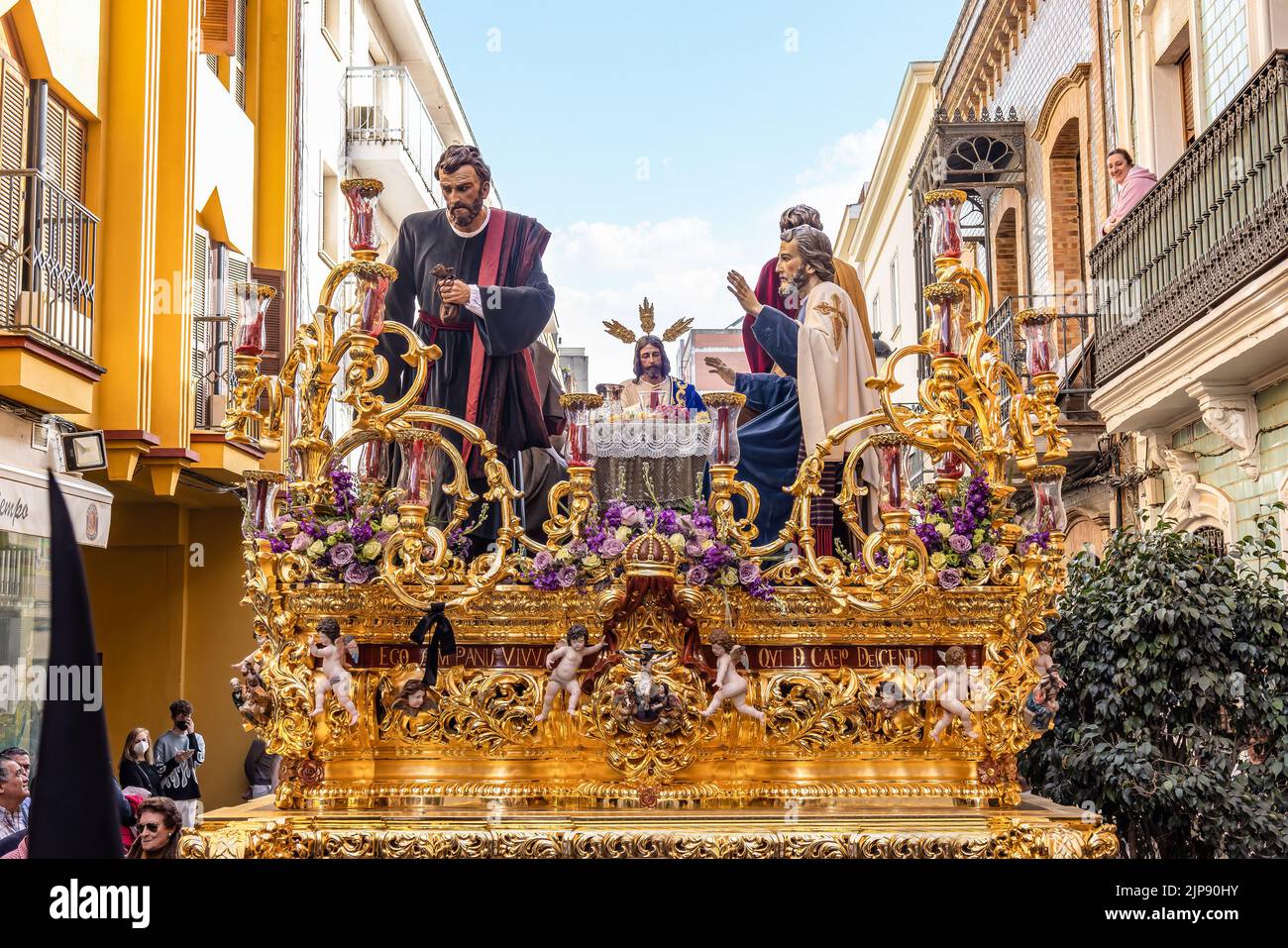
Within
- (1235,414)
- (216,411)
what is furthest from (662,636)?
(216,411)

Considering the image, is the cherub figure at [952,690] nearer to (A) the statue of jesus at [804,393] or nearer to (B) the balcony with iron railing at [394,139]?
(A) the statue of jesus at [804,393]

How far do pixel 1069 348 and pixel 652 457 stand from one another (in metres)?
8.98

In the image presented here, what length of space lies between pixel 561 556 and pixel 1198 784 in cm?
320

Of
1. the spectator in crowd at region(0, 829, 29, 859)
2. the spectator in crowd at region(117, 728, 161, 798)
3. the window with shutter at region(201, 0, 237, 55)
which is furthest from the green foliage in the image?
the window with shutter at region(201, 0, 237, 55)

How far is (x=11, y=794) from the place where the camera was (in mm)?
6387

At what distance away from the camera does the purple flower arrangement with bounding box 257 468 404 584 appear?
5.39m

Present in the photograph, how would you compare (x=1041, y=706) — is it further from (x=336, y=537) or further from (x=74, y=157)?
(x=74, y=157)

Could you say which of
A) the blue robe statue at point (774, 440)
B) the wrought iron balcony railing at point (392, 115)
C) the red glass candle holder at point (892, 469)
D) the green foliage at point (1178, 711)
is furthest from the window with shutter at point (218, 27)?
the green foliage at point (1178, 711)

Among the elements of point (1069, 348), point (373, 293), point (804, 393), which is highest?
point (1069, 348)

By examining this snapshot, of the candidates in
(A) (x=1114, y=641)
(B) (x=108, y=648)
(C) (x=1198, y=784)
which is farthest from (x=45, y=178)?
(C) (x=1198, y=784)

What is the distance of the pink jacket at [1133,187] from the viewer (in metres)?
11.0

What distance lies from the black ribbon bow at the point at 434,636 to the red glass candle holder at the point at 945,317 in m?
2.25
